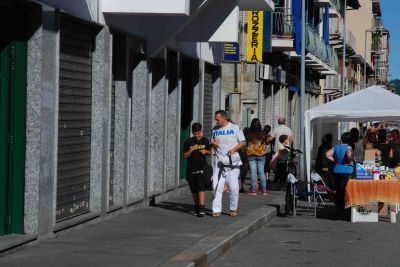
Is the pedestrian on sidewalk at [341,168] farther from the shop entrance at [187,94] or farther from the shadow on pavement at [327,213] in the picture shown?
the shop entrance at [187,94]

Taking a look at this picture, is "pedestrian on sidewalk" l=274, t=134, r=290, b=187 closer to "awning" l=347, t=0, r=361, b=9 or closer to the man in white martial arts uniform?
the man in white martial arts uniform

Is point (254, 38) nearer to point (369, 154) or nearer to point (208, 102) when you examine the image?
point (208, 102)

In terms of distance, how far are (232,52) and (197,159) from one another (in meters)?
13.3

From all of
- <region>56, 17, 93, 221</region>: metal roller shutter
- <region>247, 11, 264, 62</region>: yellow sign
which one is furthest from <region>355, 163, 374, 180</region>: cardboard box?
<region>247, 11, 264, 62</region>: yellow sign

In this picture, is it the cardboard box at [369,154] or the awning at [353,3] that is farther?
the awning at [353,3]

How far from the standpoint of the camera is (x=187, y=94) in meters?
22.8

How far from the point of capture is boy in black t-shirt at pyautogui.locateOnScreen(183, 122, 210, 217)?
1625cm

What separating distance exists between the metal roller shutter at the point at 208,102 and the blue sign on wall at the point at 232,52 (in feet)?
13.1

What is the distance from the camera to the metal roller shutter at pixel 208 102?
80.0ft

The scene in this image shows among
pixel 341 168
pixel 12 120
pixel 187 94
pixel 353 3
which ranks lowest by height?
pixel 341 168

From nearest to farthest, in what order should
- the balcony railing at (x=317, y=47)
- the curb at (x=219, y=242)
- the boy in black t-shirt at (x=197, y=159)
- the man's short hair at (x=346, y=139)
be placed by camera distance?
the curb at (x=219, y=242), the boy in black t-shirt at (x=197, y=159), the man's short hair at (x=346, y=139), the balcony railing at (x=317, y=47)

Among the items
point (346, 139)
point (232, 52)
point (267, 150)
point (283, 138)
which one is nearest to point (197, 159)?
point (346, 139)

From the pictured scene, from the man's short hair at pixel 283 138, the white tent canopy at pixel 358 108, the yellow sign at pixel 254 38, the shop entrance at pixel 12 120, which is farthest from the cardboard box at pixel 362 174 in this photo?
the yellow sign at pixel 254 38

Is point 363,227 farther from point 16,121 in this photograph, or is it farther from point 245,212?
point 16,121
